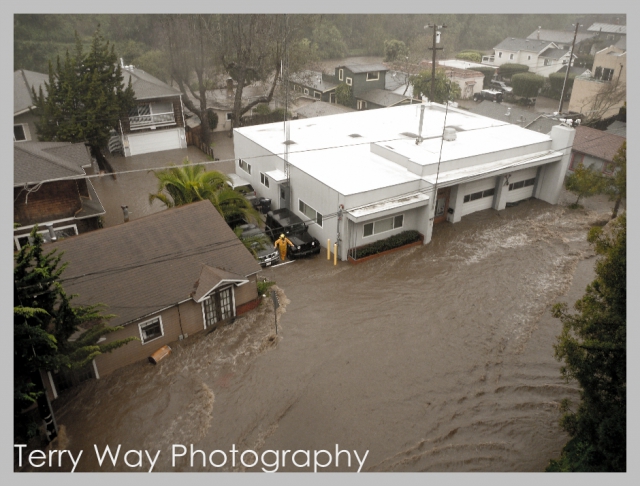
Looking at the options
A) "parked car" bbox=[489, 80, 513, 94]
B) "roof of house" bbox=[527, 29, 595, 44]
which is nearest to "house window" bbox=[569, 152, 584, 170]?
"parked car" bbox=[489, 80, 513, 94]

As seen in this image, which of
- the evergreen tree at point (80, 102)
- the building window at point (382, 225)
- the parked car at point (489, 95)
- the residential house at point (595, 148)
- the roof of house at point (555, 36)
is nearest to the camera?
the building window at point (382, 225)

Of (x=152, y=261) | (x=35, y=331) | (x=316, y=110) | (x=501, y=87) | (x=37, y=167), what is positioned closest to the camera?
(x=35, y=331)

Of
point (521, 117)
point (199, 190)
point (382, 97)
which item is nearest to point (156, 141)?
point (199, 190)

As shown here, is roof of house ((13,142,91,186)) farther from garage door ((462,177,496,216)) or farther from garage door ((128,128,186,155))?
garage door ((462,177,496,216))

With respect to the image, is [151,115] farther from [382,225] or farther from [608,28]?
[608,28]

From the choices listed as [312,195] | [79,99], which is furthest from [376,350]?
[79,99]

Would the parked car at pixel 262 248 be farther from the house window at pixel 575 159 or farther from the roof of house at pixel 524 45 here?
the roof of house at pixel 524 45

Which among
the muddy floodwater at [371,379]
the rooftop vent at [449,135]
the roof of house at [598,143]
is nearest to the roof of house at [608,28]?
the roof of house at [598,143]
